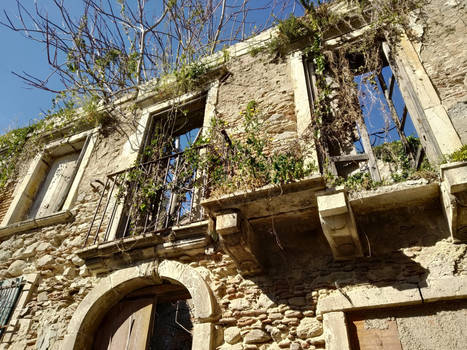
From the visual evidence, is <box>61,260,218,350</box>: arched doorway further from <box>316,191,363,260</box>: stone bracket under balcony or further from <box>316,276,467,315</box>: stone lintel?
<box>316,191,363,260</box>: stone bracket under balcony

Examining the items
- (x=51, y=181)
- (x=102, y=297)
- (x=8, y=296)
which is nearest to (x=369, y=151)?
(x=102, y=297)

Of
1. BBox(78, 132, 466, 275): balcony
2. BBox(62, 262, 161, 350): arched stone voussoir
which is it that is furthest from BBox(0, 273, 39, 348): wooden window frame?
BBox(78, 132, 466, 275): balcony

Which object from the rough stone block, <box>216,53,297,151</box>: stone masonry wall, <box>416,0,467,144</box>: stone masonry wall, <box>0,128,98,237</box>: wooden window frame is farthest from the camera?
<box>0,128,98,237</box>: wooden window frame

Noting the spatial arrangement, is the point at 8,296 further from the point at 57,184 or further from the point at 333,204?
the point at 333,204

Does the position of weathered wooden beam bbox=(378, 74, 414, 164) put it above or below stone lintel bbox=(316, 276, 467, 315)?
above

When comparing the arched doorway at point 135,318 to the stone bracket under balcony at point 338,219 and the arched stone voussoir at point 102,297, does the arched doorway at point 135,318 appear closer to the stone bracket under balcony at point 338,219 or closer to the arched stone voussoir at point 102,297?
the arched stone voussoir at point 102,297

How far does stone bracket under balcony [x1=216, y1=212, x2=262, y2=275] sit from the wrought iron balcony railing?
0.85 m

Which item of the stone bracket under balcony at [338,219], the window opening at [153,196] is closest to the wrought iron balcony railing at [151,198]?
the window opening at [153,196]

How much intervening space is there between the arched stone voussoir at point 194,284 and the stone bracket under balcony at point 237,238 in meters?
0.46

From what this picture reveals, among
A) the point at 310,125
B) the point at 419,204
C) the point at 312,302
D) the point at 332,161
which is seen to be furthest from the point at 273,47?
the point at 312,302

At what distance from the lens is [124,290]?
399 cm

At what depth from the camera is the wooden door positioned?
3.66 m

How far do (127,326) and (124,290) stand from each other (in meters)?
0.40

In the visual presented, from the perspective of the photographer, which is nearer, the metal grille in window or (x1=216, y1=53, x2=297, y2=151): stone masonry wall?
the metal grille in window
